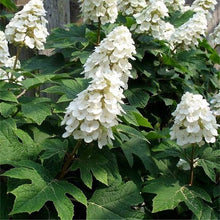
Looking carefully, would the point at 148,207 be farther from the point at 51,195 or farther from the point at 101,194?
the point at 51,195

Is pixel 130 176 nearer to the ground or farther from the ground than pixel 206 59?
nearer to the ground

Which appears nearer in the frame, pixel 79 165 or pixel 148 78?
pixel 79 165

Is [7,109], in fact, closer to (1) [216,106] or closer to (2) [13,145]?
(2) [13,145]

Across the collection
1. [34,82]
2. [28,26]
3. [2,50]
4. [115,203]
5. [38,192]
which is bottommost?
[115,203]

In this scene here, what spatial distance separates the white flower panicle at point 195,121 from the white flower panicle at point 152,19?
0.99 m

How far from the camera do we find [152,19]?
2779mm

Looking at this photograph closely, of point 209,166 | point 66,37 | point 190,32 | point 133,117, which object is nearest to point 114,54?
point 133,117

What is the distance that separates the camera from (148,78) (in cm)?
292

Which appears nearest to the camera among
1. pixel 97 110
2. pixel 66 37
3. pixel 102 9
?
pixel 97 110

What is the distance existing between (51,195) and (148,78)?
4.91ft

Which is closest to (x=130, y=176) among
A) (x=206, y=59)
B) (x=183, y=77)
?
(x=183, y=77)

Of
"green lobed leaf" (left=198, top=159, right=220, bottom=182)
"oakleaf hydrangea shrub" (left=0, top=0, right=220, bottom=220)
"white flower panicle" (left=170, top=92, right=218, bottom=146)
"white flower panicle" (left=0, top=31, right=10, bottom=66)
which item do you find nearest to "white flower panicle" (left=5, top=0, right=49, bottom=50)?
"oakleaf hydrangea shrub" (left=0, top=0, right=220, bottom=220)

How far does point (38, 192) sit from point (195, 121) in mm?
760

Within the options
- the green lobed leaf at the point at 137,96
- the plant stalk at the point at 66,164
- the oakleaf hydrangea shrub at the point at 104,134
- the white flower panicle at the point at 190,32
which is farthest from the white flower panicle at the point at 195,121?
the white flower panicle at the point at 190,32
